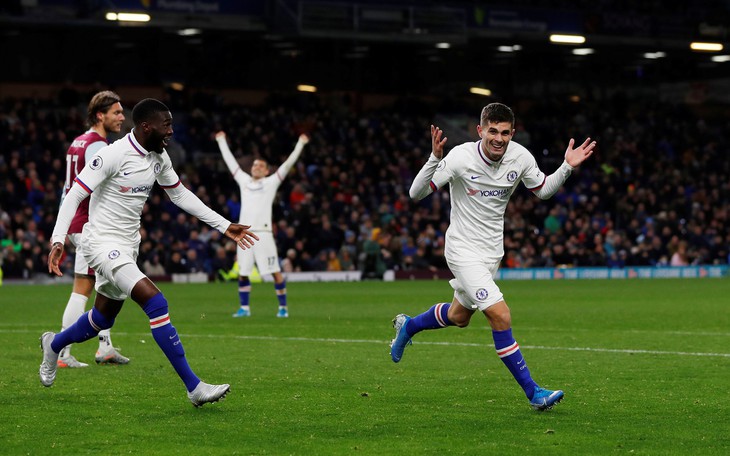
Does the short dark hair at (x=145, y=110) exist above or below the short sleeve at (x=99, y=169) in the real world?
above

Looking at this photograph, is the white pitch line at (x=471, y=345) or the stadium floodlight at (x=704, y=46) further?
A: the stadium floodlight at (x=704, y=46)

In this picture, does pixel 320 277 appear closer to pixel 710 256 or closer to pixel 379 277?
pixel 379 277

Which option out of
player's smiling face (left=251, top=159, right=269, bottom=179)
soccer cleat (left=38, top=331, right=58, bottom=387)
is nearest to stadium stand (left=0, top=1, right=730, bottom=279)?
player's smiling face (left=251, top=159, right=269, bottom=179)

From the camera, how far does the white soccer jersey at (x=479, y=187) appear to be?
9797 mm

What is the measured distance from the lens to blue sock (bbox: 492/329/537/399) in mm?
9195

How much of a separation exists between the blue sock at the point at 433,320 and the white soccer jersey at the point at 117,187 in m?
2.69

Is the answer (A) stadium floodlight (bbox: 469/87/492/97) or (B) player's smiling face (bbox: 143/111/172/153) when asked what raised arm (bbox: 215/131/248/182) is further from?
(A) stadium floodlight (bbox: 469/87/492/97)

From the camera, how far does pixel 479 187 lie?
984 cm

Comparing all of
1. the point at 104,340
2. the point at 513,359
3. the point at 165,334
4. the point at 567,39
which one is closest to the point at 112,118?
the point at 104,340

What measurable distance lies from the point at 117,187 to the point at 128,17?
29.9 metres

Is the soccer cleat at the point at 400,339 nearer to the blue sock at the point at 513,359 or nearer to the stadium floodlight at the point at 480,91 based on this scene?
the blue sock at the point at 513,359

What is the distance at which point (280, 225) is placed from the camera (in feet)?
115

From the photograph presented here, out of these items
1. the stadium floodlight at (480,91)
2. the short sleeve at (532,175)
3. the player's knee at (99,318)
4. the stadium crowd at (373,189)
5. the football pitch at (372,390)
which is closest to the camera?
the football pitch at (372,390)

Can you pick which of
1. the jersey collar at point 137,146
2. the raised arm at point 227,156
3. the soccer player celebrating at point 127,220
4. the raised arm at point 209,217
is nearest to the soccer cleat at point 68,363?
the soccer player celebrating at point 127,220
